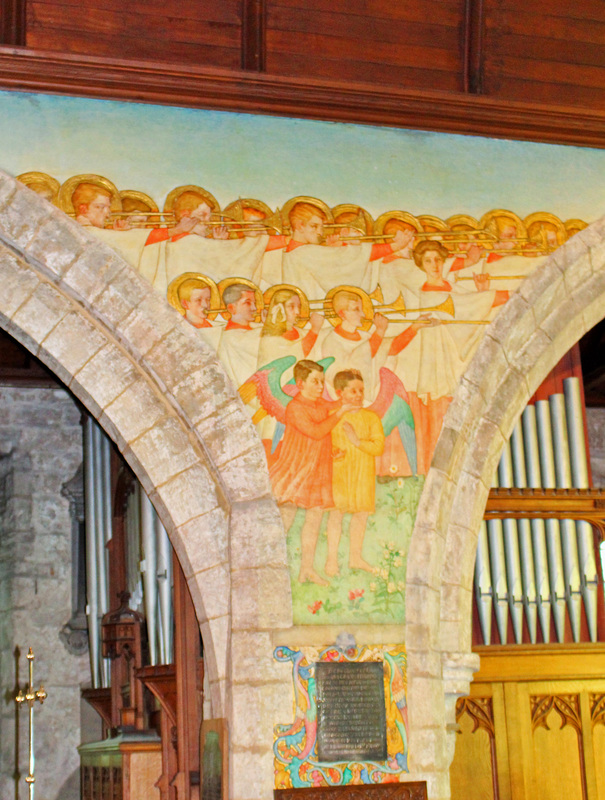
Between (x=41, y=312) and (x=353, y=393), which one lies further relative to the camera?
(x=353, y=393)

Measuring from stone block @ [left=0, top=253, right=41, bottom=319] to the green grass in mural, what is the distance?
1.74 metres

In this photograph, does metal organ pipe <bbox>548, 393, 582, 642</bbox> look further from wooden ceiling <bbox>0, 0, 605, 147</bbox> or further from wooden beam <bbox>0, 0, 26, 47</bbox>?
wooden beam <bbox>0, 0, 26, 47</bbox>

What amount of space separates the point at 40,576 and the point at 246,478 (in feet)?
11.4

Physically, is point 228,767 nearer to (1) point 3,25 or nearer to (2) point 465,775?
(2) point 465,775

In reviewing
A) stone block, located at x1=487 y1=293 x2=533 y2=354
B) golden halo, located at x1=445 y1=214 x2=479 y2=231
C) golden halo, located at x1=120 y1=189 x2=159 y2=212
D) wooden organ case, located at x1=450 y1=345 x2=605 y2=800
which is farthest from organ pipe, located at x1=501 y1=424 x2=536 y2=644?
golden halo, located at x1=120 y1=189 x2=159 y2=212

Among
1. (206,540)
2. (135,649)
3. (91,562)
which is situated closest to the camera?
(206,540)

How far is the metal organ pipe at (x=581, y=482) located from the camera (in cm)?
671

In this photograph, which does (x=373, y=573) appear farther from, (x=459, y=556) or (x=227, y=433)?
(x=227, y=433)

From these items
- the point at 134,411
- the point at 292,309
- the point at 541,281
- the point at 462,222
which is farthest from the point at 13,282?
the point at 541,281

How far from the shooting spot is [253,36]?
5.99m

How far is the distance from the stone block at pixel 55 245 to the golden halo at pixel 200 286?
1.61ft

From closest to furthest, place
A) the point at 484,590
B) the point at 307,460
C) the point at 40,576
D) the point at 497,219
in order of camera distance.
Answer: the point at 307,460 < the point at 497,219 < the point at 484,590 < the point at 40,576

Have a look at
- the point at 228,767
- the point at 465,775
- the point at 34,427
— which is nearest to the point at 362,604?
the point at 228,767

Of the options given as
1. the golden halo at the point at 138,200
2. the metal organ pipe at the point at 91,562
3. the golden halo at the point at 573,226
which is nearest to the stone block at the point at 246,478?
the golden halo at the point at 138,200
